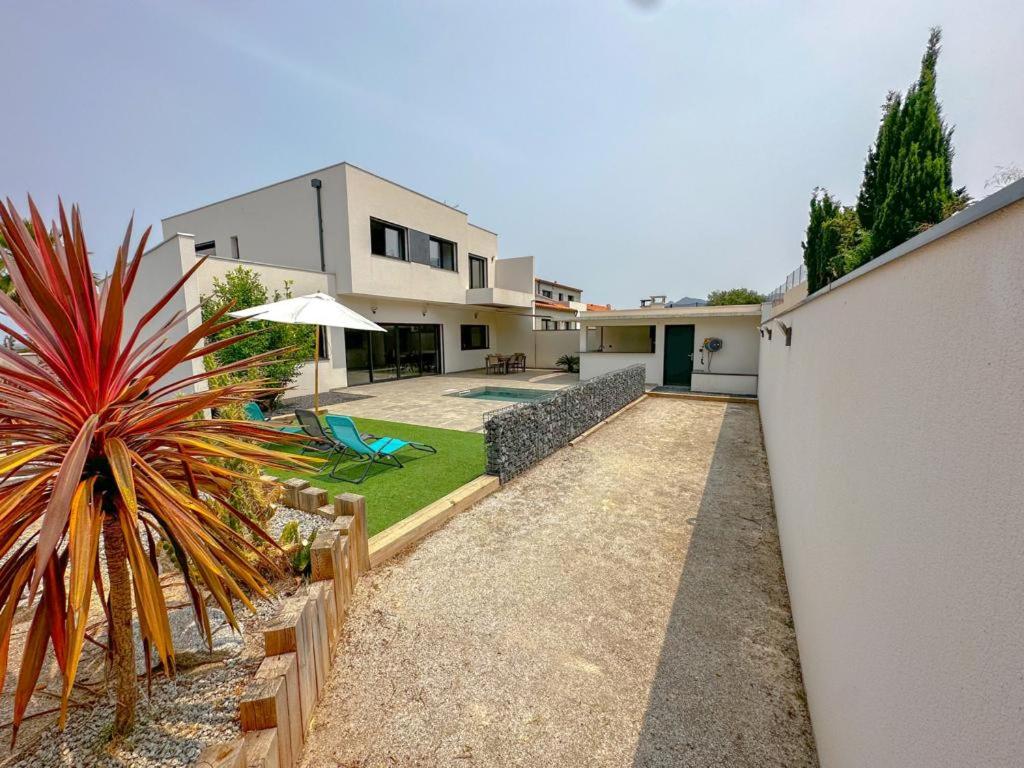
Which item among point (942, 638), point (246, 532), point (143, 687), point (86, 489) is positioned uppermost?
point (86, 489)

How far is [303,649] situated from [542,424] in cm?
514

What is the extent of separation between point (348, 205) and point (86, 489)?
1489 cm

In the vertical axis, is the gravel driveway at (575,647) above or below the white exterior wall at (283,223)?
below

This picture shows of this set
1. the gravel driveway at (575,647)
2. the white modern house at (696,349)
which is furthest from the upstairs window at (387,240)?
the gravel driveway at (575,647)

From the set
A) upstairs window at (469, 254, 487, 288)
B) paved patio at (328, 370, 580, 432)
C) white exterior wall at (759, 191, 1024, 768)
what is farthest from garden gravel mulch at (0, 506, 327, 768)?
upstairs window at (469, 254, 487, 288)

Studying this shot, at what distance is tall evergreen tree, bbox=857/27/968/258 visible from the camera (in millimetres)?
6195

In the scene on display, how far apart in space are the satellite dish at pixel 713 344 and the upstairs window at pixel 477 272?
39.2 ft

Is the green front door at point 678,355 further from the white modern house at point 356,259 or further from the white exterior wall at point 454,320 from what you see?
the white exterior wall at point 454,320

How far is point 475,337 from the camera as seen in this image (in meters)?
23.3

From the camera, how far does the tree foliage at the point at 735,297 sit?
125 feet

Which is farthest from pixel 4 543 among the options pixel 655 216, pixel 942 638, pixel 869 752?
pixel 655 216

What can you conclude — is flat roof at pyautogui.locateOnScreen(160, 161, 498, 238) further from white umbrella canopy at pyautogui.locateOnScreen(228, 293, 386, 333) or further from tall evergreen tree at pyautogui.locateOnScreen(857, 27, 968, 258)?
tall evergreen tree at pyautogui.locateOnScreen(857, 27, 968, 258)

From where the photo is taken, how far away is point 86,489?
1.53m

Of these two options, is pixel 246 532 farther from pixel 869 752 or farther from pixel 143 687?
pixel 869 752
